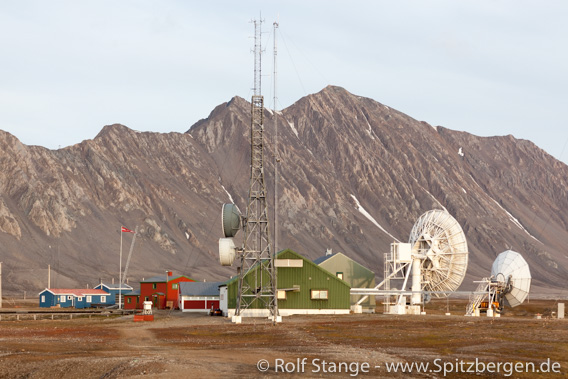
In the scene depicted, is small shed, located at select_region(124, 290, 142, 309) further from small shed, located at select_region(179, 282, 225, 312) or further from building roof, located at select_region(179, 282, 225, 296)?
small shed, located at select_region(179, 282, 225, 312)

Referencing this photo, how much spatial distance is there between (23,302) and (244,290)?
264 ft

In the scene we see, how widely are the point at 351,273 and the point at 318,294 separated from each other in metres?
17.8

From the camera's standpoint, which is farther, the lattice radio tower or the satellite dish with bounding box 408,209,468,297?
the satellite dish with bounding box 408,209,468,297

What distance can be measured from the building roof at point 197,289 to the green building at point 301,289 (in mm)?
17845

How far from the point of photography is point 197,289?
10144 cm

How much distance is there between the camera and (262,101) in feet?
233

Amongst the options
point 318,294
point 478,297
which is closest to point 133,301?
point 318,294

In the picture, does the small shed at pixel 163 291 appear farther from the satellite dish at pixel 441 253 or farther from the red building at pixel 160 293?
the satellite dish at pixel 441 253

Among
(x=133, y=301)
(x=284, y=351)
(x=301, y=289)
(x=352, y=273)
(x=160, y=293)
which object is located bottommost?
(x=284, y=351)

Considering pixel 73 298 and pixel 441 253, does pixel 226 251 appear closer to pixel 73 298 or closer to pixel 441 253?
pixel 441 253

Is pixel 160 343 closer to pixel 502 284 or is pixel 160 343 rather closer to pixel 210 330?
pixel 210 330

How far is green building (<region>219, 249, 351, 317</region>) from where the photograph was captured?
81.2 metres

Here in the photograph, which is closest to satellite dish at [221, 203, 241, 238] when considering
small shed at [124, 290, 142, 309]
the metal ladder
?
the metal ladder

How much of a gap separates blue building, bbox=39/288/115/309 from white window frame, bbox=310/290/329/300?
57299 millimetres
